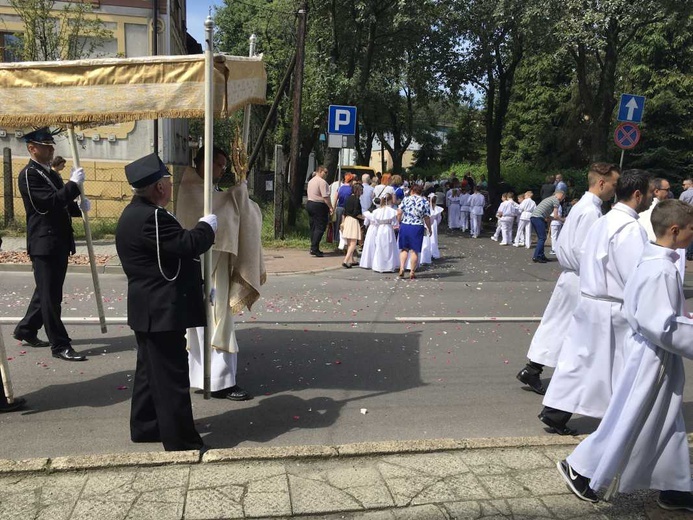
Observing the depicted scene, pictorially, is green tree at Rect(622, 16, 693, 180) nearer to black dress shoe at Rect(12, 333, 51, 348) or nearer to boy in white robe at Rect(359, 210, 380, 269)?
boy in white robe at Rect(359, 210, 380, 269)

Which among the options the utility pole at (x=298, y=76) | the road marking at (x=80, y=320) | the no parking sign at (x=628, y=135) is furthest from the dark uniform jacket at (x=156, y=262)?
the no parking sign at (x=628, y=135)

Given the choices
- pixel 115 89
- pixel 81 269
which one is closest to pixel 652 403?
pixel 115 89

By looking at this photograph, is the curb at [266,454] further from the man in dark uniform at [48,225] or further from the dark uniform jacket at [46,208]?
the dark uniform jacket at [46,208]

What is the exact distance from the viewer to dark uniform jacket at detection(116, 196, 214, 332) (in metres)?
3.87

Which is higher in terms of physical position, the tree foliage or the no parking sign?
the tree foliage

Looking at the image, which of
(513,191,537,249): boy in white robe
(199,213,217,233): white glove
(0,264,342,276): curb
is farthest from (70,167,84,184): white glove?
(513,191,537,249): boy in white robe

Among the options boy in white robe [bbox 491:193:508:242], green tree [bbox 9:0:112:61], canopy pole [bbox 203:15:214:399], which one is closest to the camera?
canopy pole [bbox 203:15:214:399]

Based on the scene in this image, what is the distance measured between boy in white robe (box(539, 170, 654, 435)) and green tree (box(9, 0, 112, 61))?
15.1m

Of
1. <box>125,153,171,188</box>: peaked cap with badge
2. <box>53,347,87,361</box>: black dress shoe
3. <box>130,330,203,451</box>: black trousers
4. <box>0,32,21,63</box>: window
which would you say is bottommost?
<box>53,347,87,361</box>: black dress shoe

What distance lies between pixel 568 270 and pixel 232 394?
9.75ft

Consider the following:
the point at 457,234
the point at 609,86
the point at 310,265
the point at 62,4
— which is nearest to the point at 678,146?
the point at 609,86

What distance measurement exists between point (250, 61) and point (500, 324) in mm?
5018

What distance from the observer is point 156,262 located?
393 cm

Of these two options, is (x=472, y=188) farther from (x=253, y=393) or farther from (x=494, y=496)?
(x=494, y=496)
